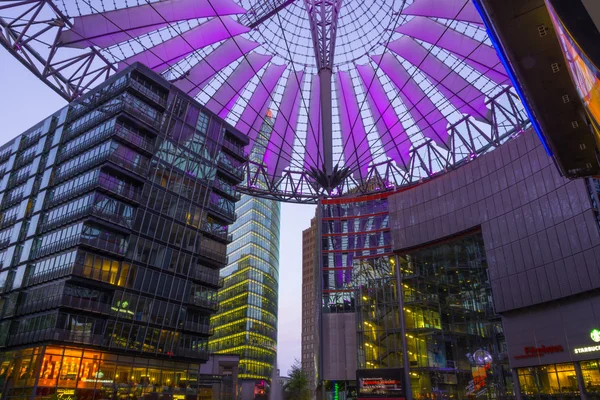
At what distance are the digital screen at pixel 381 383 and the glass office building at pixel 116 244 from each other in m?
17.5

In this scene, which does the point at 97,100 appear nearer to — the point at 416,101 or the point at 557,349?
the point at 416,101

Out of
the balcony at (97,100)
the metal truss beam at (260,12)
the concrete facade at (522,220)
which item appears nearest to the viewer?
the concrete facade at (522,220)

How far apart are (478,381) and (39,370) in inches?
1511

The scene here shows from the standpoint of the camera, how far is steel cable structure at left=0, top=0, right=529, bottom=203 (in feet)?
123

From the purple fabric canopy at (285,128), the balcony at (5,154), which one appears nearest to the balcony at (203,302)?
the purple fabric canopy at (285,128)

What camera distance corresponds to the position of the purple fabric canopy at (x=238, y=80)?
4672 centimetres

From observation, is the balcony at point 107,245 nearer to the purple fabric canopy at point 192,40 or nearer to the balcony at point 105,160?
the balcony at point 105,160

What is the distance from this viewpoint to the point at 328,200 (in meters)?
57.9

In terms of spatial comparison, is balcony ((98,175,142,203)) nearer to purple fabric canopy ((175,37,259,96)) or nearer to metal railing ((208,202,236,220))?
metal railing ((208,202,236,220))

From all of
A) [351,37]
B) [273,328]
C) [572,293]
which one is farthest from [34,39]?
[273,328]

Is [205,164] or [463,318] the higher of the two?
[205,164]

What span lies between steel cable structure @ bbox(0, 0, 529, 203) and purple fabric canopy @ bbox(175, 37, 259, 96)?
0.14 metres

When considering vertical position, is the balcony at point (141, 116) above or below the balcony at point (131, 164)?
above

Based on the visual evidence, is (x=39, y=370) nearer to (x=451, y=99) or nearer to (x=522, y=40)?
(x=522, y=40)
